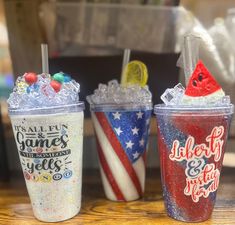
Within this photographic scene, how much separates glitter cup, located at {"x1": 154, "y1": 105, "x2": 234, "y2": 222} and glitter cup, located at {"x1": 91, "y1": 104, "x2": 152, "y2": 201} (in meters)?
0.13

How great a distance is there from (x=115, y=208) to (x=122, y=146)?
0.50 feet

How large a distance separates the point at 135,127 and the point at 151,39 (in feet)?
1.30

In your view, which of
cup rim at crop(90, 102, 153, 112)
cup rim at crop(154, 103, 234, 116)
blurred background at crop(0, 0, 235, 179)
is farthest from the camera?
blurred background at crop(0, 0, 235, 179)

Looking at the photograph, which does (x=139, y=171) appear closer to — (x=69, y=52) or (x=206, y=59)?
(x=206, y=59)

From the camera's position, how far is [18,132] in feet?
2.59

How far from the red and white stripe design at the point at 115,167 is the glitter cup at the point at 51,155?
4.3 inches

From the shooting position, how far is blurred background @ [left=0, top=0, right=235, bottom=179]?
1154 mm

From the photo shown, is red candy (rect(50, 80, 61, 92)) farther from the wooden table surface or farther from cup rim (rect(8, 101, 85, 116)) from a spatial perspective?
the wooden table surface

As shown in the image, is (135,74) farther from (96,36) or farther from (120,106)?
(96,36)

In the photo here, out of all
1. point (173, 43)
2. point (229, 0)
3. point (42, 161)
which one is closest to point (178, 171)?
point (42, 161)

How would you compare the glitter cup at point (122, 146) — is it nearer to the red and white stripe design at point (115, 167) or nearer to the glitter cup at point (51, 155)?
the red and white stripe design at point (115, 167)

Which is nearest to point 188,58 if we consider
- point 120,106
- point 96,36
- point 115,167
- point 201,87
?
point 201,87

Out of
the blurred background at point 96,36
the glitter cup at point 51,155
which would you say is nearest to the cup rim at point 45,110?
the glitter cup at point 51,155

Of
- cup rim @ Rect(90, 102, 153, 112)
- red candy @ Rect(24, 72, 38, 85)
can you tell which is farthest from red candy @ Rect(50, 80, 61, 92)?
cup rim @ Rect(90, 102, 153, 112)
